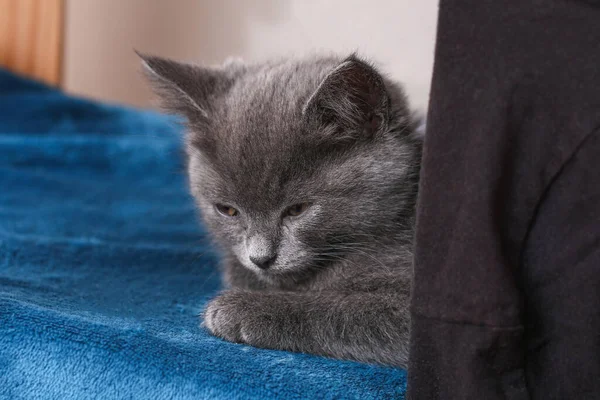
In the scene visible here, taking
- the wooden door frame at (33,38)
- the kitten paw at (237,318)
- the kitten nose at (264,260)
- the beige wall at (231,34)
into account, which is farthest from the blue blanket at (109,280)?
the beige wall at (231,34)

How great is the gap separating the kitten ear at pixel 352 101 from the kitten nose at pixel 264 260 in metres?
0.24

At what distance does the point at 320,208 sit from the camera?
3.72 ft

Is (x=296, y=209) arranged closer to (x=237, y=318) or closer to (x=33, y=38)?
(x=237, y=318)

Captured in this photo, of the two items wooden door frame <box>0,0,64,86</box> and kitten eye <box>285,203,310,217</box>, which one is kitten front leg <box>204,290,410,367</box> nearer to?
kitten eye <box>285,203,310,217</box>

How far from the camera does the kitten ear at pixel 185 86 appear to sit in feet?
4.13

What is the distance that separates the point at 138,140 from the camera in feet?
8.83

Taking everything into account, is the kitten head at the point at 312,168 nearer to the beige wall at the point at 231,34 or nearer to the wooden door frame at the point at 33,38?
the beige wall at the point at 231,34

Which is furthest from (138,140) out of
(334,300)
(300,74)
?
(334,300)

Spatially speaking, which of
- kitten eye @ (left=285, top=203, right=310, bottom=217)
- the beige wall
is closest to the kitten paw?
kitten eye @ (left=285, top=203, right=310, bottom=217)

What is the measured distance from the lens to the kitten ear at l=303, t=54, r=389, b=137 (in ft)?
3.52

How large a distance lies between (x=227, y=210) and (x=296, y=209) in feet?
0.55

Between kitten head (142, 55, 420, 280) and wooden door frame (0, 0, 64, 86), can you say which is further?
wooden door frame (0, 0, 64, 86)

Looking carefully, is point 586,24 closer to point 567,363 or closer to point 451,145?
point 451,145

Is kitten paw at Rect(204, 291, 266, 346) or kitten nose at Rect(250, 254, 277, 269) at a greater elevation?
kitten nose at Rect(250, 254, 277, 269)
